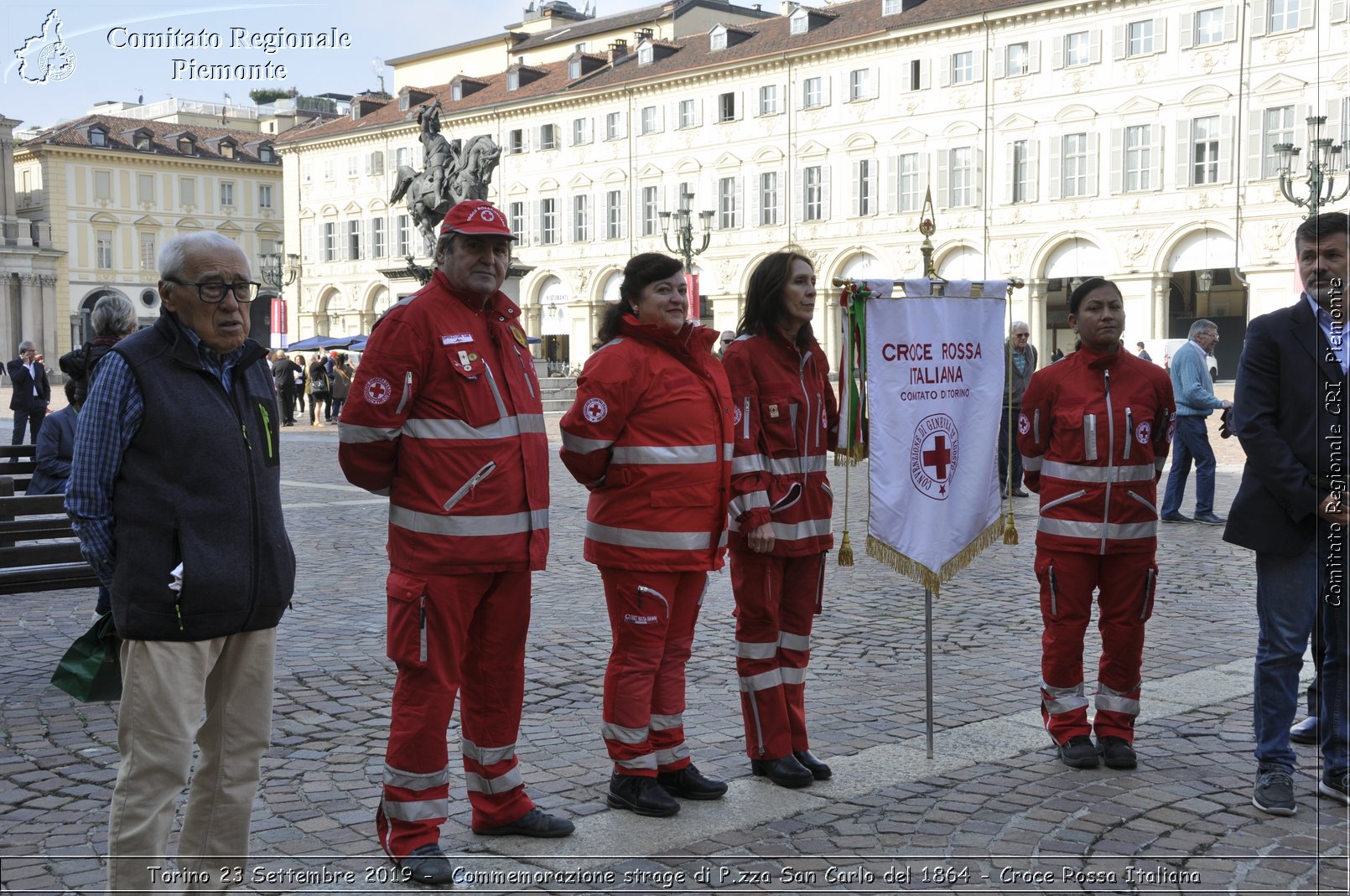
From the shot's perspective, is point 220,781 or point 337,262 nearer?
point 220,781

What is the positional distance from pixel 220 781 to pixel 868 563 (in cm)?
757

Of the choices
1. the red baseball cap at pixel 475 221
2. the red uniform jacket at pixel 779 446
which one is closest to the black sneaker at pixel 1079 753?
the red uniform jacket at pixel 779 446

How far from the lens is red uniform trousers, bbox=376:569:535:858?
4.22 m

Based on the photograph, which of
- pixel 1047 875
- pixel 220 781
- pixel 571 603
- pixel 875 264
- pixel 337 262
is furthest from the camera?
pixel 337 262

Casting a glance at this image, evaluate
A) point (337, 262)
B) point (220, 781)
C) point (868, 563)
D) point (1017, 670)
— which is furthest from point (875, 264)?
point (220, 781)

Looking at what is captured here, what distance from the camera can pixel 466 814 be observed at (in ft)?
15.6

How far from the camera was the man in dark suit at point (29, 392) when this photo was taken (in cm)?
2062

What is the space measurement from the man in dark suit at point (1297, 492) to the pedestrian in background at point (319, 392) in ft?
94.7

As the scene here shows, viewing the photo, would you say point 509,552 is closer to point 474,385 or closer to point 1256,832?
point 474,385

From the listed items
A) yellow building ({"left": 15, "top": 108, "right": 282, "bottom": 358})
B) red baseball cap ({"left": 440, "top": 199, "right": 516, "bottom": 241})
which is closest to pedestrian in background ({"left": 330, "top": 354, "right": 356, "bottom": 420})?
red baseball cap ({"left": 440, "top": 199, "right": 516, "bottom": 241})

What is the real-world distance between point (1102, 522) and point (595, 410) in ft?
6.96

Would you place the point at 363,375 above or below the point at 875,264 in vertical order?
below

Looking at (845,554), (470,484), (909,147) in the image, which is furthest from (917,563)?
(909,147)

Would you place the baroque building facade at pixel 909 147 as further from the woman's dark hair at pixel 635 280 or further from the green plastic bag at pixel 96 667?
the green plastic bag at pixel 96 667
